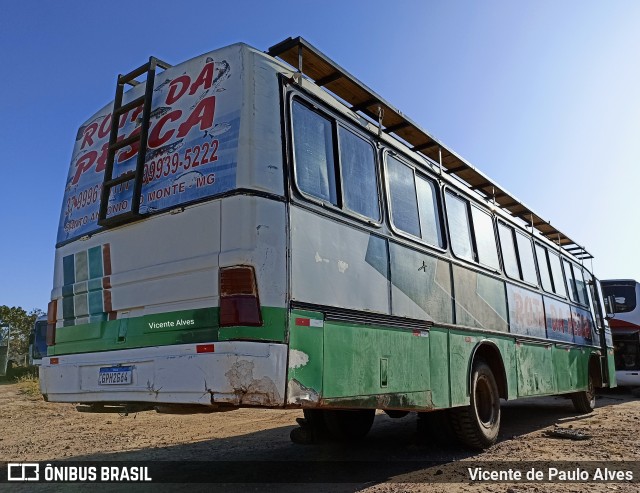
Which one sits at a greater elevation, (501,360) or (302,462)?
(501,360)

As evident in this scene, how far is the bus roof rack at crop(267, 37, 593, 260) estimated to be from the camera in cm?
466

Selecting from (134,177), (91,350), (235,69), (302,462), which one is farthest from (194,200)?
(302,462)

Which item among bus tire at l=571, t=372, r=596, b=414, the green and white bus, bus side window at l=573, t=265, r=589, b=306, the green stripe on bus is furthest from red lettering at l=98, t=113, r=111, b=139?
bus side window at l=573, t=265, r=589, b=306

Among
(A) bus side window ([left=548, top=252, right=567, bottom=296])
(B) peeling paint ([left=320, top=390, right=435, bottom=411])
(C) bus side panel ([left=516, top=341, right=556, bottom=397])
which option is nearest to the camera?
(B) peeling paint ([left=320, top=390, right=435, bottom=411])

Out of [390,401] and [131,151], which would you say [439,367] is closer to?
[390,401]

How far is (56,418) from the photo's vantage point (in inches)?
431

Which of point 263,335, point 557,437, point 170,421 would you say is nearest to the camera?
point 263,335

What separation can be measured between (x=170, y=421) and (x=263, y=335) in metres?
7.10

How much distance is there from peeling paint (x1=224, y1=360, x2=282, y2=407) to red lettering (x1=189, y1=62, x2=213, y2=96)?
2.19 metres

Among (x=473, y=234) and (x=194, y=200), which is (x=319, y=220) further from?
(x=473, y=234)

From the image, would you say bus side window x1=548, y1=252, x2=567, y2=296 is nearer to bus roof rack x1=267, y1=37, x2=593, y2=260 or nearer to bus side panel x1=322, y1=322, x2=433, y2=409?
bus roof rack x1=267, y1=37, x2=593, y2=260

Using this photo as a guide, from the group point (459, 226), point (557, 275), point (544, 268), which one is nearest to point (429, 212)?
point (459, 226)

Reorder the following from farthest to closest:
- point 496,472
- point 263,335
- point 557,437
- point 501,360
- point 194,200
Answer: point 557,437, point 501,360, point 496,472, point 194,200, point 263,335

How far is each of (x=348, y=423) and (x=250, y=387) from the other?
3.89 metres
